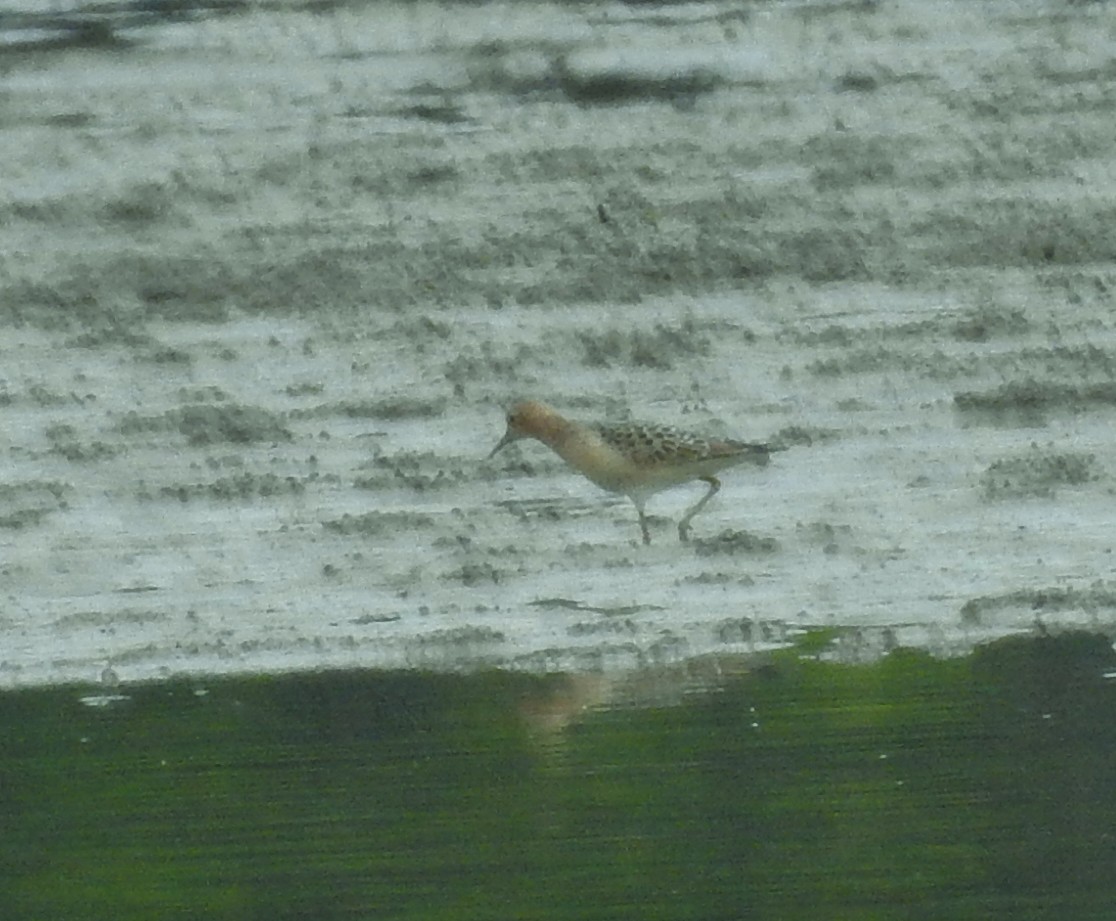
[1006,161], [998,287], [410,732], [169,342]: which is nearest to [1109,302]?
[998,287]

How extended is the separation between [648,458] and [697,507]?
205mm

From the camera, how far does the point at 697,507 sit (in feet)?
28.6

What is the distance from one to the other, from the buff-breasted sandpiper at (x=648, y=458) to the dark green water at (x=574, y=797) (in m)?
1.49

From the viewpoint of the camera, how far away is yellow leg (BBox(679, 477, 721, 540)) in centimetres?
851

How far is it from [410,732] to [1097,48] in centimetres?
725

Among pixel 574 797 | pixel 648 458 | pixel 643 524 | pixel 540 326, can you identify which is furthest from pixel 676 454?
pixel 574 797

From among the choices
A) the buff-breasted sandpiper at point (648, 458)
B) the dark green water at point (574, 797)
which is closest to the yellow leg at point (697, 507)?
the buff-breasted sandpiper at point (648, 458)

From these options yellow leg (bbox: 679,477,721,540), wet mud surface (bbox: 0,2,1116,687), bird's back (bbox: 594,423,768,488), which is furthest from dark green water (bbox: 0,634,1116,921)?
bird's back (bbox: 594,423,768,488)

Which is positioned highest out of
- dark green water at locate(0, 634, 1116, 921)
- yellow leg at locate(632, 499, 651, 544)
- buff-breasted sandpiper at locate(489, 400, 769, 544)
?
buff-breasted sandpiper at locate(489, 400, 769, 544)

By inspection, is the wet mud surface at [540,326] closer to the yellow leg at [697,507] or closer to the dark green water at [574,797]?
the yellow leg at [697,507]

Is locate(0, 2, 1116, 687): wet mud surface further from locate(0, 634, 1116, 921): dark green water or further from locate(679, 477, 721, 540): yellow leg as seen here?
locate(0, 634, 1116, 921): dark green water

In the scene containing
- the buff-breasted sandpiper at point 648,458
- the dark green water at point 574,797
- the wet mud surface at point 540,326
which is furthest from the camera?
the buff-breasted sandpiper at point 648,458

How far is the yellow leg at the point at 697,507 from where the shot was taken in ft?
27.9

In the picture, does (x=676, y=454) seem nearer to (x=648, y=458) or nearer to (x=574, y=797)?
(x=648, y=458)
